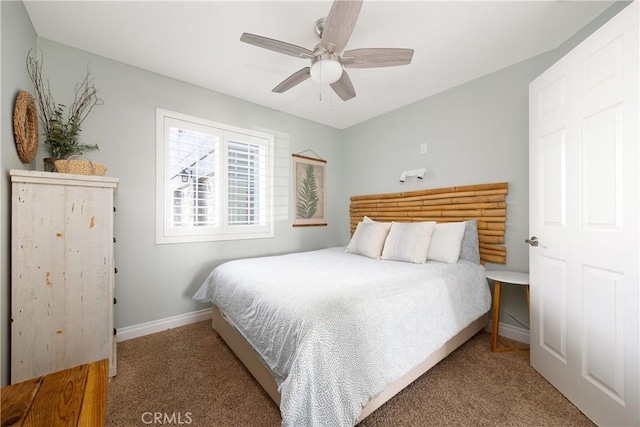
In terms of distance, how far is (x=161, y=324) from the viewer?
8.37 feet

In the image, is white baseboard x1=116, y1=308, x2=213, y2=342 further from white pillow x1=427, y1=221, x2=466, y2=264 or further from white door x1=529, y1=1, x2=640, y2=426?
white door x1=529, y1=1, x2=640, y2=426

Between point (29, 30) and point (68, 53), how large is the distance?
29cm

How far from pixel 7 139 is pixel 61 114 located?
727 mm

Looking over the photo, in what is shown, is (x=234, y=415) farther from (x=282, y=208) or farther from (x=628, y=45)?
(x=628, y=45)

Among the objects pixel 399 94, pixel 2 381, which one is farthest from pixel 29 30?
pixel 399 94

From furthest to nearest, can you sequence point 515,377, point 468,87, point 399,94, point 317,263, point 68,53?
point 399,94
point 468,87
point 317,263
point 68,53
point 515,377

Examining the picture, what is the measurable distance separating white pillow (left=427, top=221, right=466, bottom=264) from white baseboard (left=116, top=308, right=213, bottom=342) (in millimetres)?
2542

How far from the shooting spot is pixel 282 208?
3.51m

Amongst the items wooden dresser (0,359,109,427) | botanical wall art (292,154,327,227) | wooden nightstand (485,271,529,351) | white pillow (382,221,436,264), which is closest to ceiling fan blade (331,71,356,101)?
white pillow (382,221,436,264)

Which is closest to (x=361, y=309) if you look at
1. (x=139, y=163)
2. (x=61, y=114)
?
(x=139, y=163)

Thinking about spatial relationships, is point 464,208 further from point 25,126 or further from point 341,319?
point 25,126

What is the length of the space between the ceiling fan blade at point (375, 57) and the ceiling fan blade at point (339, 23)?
12 cm

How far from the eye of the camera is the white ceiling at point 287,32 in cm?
174

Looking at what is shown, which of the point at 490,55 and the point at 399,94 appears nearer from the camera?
the point at 490,55
